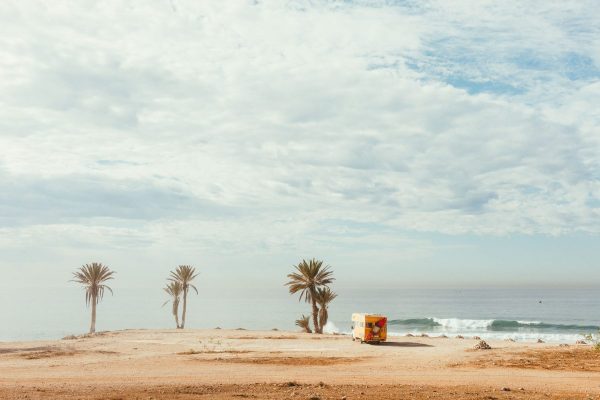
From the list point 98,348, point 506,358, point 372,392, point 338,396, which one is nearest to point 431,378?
point 372,392

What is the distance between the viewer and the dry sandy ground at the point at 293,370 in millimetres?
21203

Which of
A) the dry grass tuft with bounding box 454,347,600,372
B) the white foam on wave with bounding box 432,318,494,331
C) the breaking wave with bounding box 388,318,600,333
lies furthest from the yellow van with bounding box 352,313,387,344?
the white foam on wave with bounding box 432,318,494,331

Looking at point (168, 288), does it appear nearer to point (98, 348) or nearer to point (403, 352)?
point (98, 348)

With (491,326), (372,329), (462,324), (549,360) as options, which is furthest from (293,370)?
(462,324)

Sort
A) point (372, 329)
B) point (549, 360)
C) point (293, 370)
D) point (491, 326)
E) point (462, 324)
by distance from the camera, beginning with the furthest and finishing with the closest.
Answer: point (462, 324) < point (491, 326) < point (372, 329) < point (549, 360) < point (293, 370)

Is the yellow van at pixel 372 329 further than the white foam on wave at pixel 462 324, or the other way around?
the white foam on wave at pixel 462 324

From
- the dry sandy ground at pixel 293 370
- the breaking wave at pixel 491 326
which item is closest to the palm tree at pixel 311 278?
the dry sandy ground at pixel 293 370

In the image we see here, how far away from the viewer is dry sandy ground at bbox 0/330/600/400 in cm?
2120

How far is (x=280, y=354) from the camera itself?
Result: 38.4m

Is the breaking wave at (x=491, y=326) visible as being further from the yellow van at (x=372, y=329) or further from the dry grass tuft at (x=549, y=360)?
the dry grass tuft at (x=549, y=360)

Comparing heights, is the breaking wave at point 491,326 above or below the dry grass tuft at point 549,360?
below

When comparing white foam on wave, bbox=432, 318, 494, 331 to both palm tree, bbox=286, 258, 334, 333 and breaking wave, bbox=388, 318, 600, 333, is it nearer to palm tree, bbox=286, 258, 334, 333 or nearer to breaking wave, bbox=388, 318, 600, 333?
breaking wave, bbox=388, 318, 600, 333

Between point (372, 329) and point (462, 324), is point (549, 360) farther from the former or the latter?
point (462, 324)

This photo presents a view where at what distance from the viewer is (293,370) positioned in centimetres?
2927
